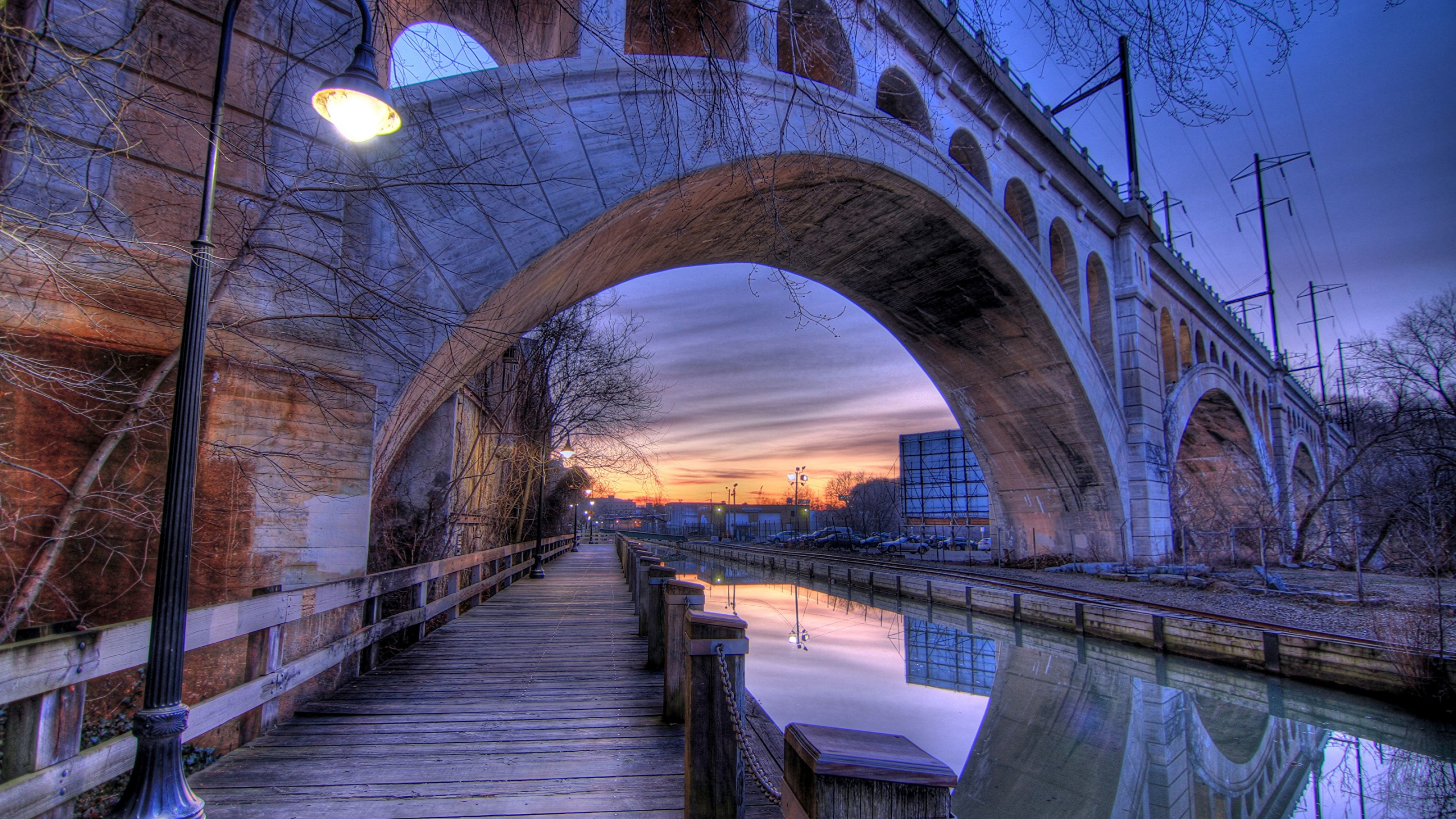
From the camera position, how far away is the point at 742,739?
2859 millimetres

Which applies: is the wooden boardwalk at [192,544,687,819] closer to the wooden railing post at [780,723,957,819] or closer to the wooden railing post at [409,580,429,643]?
the wooden railing post at [409,580,429,643]

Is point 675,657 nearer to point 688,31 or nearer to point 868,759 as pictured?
point 868,759

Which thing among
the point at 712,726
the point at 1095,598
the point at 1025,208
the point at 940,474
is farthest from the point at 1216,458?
the point at 712,726

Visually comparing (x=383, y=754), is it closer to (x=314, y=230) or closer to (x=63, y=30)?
(x=314, y=230)

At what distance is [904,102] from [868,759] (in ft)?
53.1

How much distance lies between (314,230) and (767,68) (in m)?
6.20

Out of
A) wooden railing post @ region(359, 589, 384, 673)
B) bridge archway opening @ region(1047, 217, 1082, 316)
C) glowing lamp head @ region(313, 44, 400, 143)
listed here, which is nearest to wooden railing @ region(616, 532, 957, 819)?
wooden railing post @ region(359, 589, 384, 673)

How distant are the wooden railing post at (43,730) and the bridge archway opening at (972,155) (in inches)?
704

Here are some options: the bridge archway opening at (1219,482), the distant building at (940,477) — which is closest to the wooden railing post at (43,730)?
the bridge archway opening at (1219,482)

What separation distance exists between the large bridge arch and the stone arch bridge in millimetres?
74

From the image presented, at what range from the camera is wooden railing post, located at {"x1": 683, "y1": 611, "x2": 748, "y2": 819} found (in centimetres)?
312

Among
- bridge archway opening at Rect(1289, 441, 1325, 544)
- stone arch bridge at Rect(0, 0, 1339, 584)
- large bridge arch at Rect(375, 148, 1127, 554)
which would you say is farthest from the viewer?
bridge archway opening at Rect(1289, 441, 1325, 544)

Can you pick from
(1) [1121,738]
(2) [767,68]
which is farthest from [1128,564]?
(2) [767,68]

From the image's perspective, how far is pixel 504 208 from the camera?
6.99m
